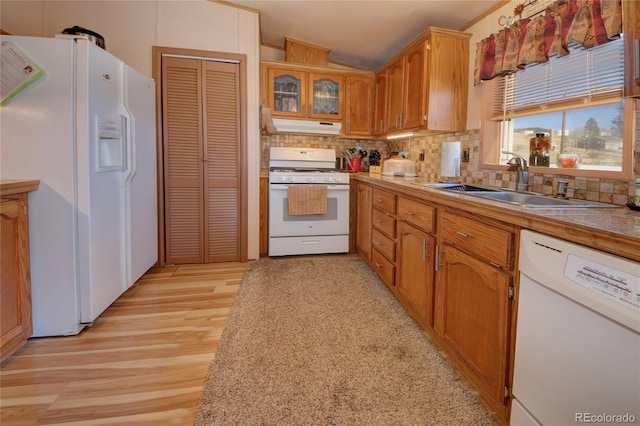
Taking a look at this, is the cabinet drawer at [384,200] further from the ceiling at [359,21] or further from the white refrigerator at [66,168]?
the white refrigerator at [66,168]

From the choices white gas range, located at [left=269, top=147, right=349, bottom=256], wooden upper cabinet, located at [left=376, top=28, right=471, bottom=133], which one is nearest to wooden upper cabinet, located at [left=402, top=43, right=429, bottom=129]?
wooden upper cabinet, located at [left=376, top=28, right=471, bottom=133]

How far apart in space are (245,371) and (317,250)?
202 cm

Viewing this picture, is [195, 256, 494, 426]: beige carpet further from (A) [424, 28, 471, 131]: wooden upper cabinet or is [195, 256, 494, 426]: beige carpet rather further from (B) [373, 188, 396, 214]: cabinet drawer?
(A) [424, 28, 471, 131]: wooden upper cabinet

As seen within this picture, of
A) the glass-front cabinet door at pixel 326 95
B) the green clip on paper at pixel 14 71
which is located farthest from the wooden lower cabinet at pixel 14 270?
the glass-front cabinet door at pixel 326 95

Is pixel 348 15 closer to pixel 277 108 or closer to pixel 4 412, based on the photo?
pixel 277 108

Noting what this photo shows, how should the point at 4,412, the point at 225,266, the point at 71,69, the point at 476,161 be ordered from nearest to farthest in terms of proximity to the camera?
the point at 4,412 → the point at 71,69 → the point at 476,161 → the point at 225,266

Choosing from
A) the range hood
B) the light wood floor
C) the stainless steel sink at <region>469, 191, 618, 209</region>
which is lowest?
the light wood floor

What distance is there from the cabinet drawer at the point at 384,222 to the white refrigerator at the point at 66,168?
6.20ft

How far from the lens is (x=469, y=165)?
8.63 feet

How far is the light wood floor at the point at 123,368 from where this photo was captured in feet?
4.47

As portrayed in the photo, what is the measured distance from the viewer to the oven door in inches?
135

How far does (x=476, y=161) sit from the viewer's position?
2.55 m

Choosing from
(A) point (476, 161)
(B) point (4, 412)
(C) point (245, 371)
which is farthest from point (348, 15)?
(B) point (4, 412)

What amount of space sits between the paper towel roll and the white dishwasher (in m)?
1.70
